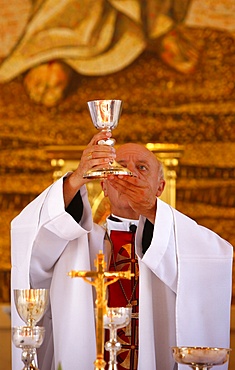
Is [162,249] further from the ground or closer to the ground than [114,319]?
further from the ground

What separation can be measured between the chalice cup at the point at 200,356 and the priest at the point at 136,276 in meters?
A: 0.89

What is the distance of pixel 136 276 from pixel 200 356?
1.29 m

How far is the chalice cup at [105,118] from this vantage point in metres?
4.15

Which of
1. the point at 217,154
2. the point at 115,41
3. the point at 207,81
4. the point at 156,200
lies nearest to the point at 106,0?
the point at 115,41

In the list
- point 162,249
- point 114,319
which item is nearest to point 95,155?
point 162,249

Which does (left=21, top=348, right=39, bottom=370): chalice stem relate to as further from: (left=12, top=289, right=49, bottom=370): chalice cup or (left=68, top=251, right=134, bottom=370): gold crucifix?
(left=68, top=251, right=134, bottom=370): gold crucifix

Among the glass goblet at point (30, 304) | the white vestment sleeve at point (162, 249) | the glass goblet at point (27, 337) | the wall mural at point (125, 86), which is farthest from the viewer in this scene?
the wall mural at point (125, 86)

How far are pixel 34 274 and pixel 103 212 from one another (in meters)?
2.48

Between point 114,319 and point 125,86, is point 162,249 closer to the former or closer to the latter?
point 114,319

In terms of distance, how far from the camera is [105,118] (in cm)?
421

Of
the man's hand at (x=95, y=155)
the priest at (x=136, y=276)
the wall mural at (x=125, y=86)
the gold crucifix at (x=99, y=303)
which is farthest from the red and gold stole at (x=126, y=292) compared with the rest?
the wall mural at (x=125, y=86)

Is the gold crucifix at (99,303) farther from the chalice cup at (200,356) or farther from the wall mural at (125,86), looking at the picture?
the wall mural at (125,86)

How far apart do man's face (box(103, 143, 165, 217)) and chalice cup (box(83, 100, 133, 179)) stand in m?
0.74

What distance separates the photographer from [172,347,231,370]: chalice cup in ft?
12.6
